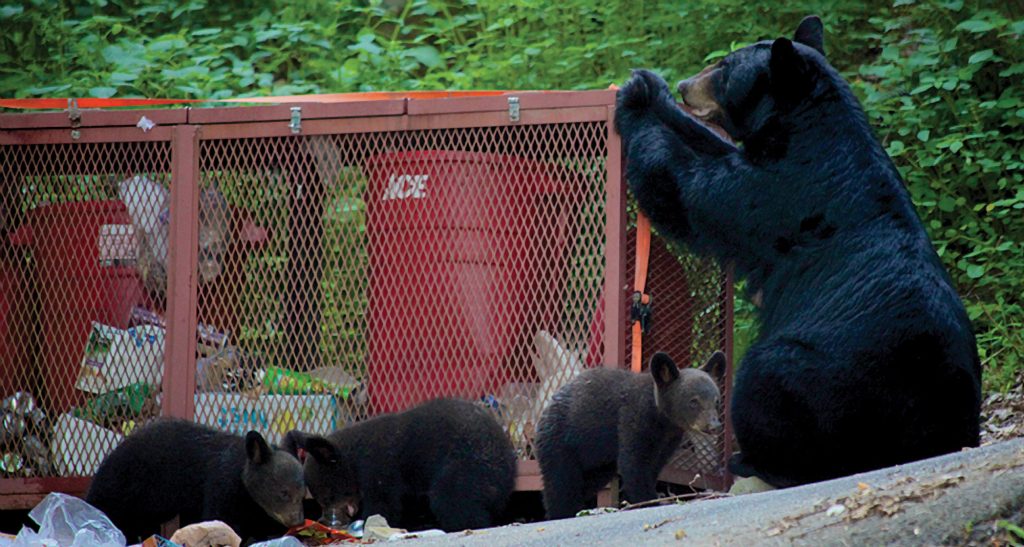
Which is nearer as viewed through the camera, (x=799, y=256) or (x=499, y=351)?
(x=799, y=256)

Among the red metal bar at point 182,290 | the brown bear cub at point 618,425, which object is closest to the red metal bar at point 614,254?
the brown bear cub at point 618,425

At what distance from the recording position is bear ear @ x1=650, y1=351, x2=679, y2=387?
234 inches

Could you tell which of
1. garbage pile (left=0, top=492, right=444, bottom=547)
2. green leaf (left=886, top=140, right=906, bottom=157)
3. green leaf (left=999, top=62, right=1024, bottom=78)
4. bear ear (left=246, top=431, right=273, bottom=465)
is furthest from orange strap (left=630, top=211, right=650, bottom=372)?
green leaf (left=999, top=62, right=1024, bottom=78)

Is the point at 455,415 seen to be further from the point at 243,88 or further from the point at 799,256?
the point at 243,88

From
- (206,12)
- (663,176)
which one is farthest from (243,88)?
(663,176)

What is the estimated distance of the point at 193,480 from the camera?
622 cm

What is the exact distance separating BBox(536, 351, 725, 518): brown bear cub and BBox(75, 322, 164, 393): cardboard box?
5.74ft

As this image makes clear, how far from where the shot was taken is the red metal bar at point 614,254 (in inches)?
232

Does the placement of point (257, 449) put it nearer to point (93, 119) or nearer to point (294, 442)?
point (294, 442)

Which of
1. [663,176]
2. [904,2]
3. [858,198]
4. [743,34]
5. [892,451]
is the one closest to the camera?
[892,451]

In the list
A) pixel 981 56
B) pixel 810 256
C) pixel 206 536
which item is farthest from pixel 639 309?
pixel 981 56

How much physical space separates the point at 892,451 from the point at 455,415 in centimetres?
190

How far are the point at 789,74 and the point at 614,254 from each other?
101 cm

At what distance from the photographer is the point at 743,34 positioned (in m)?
9.70
